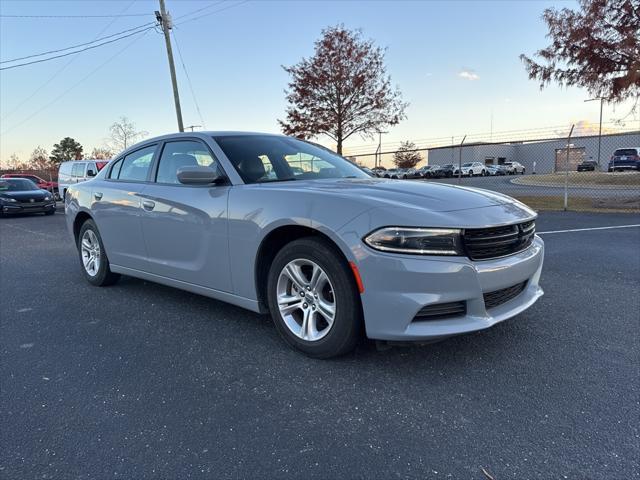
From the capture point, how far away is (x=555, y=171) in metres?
25.9

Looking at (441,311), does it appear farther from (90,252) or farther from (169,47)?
(169,47)

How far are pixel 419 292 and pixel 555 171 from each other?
26940mm

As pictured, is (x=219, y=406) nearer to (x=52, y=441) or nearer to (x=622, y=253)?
(x=52, y=441)

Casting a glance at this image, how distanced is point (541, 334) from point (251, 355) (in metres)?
2.10

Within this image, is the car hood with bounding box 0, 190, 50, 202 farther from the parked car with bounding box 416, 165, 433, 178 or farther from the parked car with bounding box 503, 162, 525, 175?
the parked car with bounding box 503, 162, 525, 175

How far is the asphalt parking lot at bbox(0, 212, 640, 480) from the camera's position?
2.02 meters

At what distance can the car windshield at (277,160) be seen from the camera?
3576 millimetres

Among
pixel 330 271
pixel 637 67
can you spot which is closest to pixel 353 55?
pixel 637 67

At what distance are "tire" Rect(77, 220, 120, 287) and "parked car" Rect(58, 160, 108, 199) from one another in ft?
45.3

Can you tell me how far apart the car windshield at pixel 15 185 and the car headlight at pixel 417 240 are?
17331 mm

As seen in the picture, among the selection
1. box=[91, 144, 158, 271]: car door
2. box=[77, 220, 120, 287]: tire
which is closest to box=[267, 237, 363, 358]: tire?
box=[91, 144, 158, 271]: car door

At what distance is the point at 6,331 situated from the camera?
375 centimetres

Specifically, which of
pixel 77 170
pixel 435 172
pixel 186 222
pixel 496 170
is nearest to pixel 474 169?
pixel 496 170

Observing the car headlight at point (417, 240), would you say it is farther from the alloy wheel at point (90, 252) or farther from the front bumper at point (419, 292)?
the alloy wheel at point (90, 252)
